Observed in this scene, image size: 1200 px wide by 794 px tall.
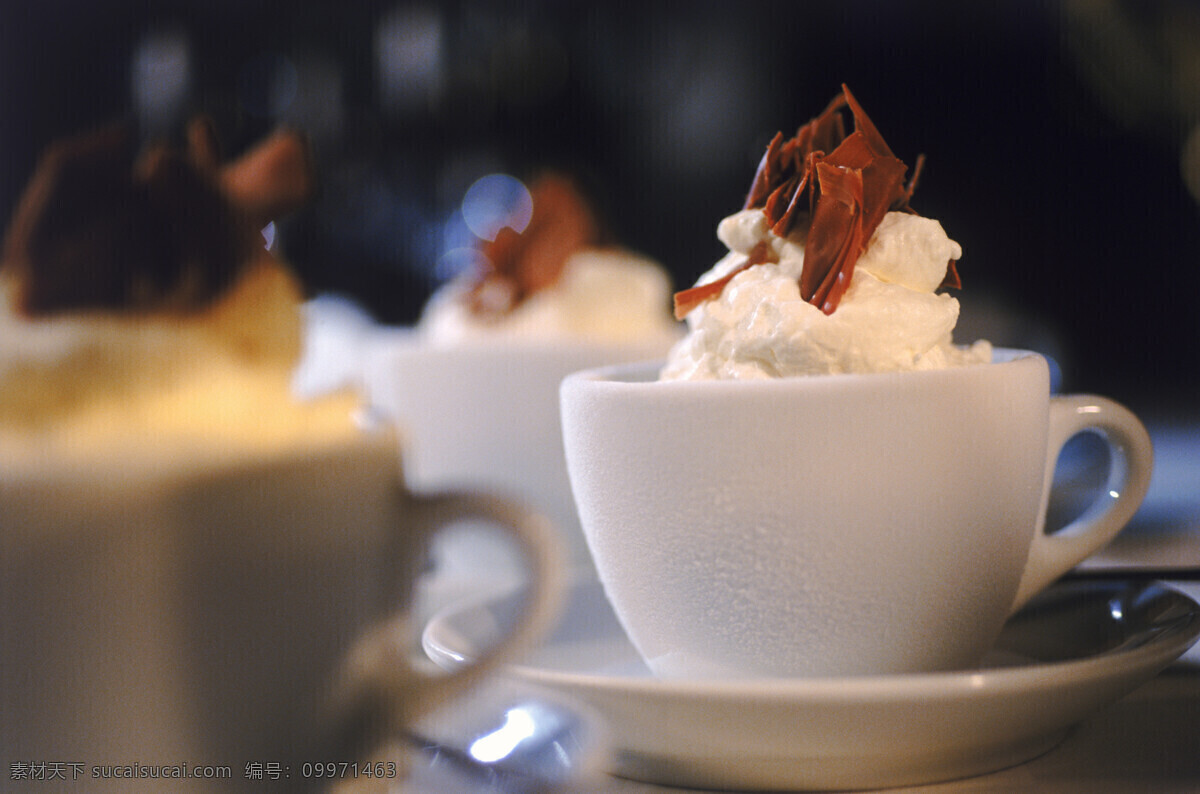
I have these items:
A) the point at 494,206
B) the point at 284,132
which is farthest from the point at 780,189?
the point at 494,206

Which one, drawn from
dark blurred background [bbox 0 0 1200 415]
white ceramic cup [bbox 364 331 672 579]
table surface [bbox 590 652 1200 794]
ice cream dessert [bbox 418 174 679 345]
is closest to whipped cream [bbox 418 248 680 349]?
ice cream dessert [bbox 418 174 679 345]

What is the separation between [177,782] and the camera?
0.31 meters

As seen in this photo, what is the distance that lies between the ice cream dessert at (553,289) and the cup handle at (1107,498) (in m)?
0.49

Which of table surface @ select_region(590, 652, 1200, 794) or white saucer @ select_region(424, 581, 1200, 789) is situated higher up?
white saucer @ select_region(424, 581, 1200, 789)

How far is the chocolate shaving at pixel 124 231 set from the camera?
1.08 ft

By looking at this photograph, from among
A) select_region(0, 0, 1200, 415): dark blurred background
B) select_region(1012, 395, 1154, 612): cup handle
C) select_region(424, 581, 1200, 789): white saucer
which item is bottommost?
select_region(424, 581, 1200, 789): white saucer

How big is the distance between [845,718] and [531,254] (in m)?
0.73

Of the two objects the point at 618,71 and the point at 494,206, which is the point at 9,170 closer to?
the point at 618,71

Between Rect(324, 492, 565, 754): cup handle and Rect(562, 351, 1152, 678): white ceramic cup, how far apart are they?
0.24 ft

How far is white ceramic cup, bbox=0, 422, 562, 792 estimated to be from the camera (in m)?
0.30

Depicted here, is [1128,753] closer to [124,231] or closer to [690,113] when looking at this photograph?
[124,231]

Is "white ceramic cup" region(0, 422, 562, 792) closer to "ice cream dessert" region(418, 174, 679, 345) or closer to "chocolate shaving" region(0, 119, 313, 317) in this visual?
"chocolate shaving" region(0, 119, 313, 317)

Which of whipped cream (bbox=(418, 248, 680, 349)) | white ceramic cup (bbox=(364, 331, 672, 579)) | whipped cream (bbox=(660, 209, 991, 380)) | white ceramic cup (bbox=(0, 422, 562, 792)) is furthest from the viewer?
whipped cream (bbox=(418, 248, 680, 349))

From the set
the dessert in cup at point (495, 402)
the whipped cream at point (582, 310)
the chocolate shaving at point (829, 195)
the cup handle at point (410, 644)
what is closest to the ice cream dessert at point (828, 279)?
the chocolate shaving at point (829, 195)
